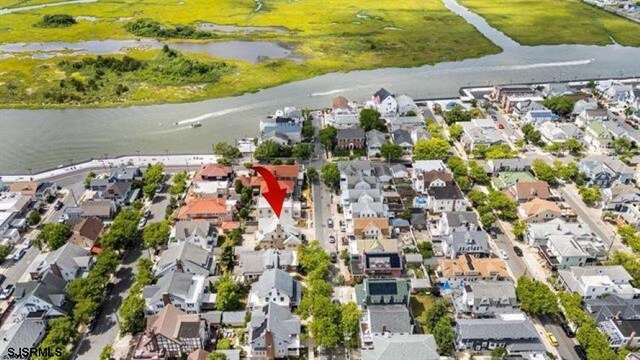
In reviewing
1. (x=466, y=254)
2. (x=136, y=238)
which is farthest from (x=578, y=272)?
(x=136, y=238)

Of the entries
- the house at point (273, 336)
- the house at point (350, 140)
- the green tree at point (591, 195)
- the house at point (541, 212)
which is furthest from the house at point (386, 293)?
the house at point (350, 140)

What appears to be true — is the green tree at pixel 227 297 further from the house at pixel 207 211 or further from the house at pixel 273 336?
the house at pixel 207 211

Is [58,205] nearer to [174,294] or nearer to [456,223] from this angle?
[174,294]

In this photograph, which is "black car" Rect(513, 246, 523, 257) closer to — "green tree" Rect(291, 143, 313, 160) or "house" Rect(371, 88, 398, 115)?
"green tree" Rect(291, 143, 313, 160)

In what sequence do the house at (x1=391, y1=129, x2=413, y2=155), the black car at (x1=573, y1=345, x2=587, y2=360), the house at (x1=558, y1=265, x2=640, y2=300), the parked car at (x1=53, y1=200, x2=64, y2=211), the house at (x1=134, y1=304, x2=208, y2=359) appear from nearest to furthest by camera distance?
the house at (x1=134, y1=304, x2=208, y2=359), the black car at (x1=573, y1=345, x2=587, y2=360), the house at (x1=558, y1=265, x2=640, y2=300), the parked car at (x1=53, y1=200, x2=64, y2=211), the house at (x1=391, y1=129, x2=413, y2=155)

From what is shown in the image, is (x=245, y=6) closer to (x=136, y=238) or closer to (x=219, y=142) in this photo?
(x=219, y=142)

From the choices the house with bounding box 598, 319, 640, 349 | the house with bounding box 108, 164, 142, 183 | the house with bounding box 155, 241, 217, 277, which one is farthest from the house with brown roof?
the house with bounding box 108, 164, 142, 183

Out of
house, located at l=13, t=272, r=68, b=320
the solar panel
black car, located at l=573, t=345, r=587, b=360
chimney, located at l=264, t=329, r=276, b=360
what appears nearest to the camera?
chimney, located at l=264, t=329, r=276, b=360
